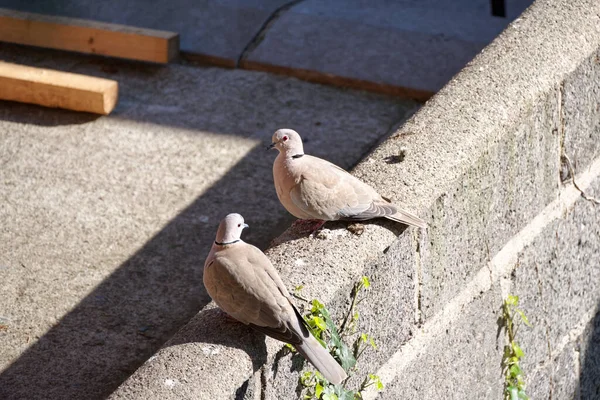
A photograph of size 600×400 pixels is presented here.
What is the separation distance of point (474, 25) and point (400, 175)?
3.53 m

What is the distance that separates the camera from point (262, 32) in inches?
232

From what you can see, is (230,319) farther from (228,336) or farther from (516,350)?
Result: (516,350)

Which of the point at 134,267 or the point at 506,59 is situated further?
the point at 134,267

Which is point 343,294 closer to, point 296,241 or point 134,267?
point 296,241

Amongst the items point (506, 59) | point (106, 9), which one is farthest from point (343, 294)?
point (106, 9)

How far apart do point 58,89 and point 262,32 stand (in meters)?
1.48

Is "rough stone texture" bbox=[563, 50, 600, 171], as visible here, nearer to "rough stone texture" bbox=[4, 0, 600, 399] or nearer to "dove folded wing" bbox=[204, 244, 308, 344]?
"rough stone texture" bbox=[4, 0, 600, 399]

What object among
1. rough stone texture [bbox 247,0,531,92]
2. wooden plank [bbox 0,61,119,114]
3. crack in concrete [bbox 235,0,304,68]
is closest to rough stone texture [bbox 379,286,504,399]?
rough stone texture [bbox 247,0,531,92]

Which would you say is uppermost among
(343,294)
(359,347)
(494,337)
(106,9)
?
(343,294)

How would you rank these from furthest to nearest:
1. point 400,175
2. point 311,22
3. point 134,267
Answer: point 311,22, point 134,267, point 400,175

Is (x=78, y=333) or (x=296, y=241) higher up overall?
(x=296, y=241)

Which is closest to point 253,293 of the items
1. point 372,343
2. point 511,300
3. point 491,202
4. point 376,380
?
point 372,343

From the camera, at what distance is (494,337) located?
320 centimetres

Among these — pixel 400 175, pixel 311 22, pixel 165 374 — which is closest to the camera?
pixel 165 374
